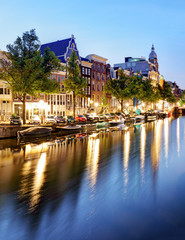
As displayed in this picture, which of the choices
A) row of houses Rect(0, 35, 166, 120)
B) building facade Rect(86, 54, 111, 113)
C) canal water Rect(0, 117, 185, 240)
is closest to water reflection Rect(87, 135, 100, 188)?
canal water Rect(0, 117, 185, 240)

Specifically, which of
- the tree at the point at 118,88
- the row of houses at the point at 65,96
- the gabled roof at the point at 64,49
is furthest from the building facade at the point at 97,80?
the gabled roof at the point at 64,49

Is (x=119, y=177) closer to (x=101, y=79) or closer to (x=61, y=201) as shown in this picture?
(x=61, y=201)

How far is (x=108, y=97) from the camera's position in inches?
3334

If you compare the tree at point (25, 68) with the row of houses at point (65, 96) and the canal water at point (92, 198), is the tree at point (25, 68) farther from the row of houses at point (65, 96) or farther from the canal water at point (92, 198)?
the canal water at point (92, 198)

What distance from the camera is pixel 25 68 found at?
34656 millimetres

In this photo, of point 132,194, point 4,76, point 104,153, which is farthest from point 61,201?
point 4,76

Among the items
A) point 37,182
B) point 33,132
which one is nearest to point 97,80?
point 33,132

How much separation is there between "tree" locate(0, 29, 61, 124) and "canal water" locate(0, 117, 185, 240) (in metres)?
17.2

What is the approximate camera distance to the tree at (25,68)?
113ft

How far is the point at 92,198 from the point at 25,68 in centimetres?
2783

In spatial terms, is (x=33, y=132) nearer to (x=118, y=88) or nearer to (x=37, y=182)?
(x=37, y=182)

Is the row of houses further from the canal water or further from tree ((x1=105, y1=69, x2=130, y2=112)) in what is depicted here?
the canal water

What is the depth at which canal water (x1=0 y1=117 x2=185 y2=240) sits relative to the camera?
8414mm

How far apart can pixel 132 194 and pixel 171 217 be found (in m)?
2.66
